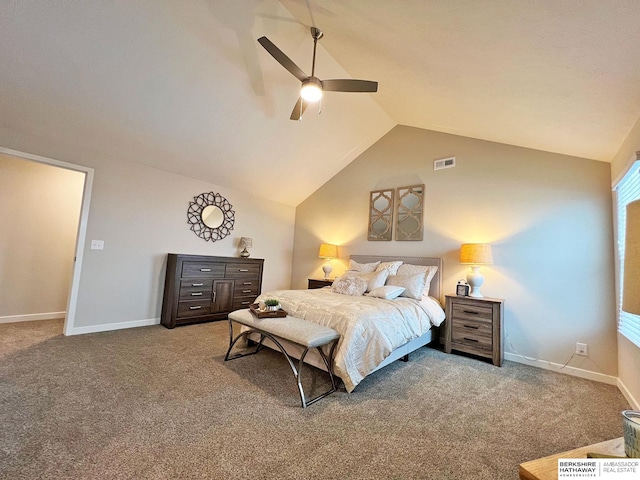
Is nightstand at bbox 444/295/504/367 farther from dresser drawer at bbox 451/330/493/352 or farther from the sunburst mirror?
the sunburst mirror

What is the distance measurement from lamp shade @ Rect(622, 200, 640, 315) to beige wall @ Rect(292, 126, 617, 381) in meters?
2.89

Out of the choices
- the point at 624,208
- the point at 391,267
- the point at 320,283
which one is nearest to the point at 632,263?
the point at 624,208

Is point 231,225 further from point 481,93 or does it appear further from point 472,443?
point 472,443

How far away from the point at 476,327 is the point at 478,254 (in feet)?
2.88

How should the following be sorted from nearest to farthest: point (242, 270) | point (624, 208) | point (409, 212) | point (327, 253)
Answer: point (624, 208) < point (409, 212) < point (242, 270) < point (327, 253)

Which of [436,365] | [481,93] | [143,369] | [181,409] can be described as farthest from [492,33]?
[143,369]

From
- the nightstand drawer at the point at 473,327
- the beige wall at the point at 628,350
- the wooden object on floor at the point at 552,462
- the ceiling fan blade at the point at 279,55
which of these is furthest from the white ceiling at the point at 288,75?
the nightstand drawer at the point at 473,327

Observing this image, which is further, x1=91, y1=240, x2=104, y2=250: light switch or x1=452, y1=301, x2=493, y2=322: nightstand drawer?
x1=91, y1=240, x2=104, y2=250: light switch

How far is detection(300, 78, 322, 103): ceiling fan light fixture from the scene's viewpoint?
2432 mm

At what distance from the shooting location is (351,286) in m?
3.59

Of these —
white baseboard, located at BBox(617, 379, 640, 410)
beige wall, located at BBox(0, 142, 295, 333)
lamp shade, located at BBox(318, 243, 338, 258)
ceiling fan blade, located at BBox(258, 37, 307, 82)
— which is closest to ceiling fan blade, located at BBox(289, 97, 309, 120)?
ceiling fan blade, located at BBox(258, 37, 307, 82)

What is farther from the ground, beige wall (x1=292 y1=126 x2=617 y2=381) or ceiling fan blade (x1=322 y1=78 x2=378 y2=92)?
ceiling fan blade (x1=322 y1=78 x2=378 y2=92)

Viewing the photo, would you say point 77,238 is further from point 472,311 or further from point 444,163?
point 444,163
